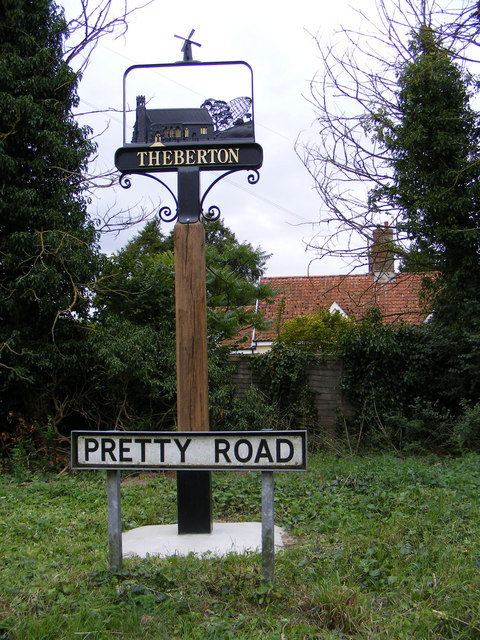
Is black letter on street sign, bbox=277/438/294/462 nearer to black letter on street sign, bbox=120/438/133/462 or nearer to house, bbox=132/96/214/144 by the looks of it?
black letter on street sign, bbox=120/438/133/462

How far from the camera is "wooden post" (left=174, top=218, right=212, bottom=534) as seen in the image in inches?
209

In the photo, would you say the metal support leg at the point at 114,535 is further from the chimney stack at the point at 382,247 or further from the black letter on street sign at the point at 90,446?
the chimney stack at the point at 382,247

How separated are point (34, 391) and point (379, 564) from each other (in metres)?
7.34

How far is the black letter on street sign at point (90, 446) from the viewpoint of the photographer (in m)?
4.07

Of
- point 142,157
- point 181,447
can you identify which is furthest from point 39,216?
point 181,447

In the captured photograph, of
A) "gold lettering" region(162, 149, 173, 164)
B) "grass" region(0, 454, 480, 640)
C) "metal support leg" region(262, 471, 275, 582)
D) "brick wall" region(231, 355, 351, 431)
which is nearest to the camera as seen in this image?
"grass" region(0, 454, 480, 640)

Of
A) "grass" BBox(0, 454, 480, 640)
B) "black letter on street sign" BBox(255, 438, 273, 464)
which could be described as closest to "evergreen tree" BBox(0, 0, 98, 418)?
"grass" BBox(0, 454, 480, 640)

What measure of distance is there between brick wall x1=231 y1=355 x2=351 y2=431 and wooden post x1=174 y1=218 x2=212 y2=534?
305 inches

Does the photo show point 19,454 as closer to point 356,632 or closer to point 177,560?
point 177,560

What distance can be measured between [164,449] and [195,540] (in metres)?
1.34

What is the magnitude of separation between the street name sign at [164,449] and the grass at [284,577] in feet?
2.27

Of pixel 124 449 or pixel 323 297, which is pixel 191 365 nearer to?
pixel 124 449

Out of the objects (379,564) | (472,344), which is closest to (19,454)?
(379,564)

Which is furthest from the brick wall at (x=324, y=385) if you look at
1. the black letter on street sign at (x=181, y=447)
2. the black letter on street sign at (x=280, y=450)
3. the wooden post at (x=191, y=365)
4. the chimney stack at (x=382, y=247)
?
the black letter on street sign at (x=280, y=450)
